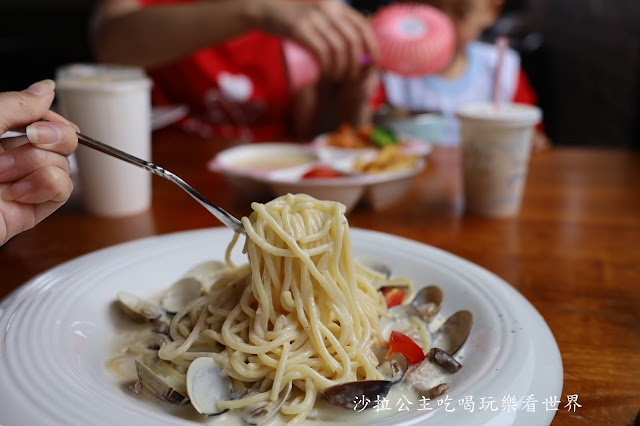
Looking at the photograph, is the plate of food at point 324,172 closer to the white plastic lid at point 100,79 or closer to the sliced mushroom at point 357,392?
the white plastic lid at point 100,79

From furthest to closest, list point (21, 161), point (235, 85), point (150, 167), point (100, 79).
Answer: point (235, 85) < point (100, 79) < point (150, 167) < point (21, 161)

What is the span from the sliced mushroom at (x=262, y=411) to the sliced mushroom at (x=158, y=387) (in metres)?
0.10

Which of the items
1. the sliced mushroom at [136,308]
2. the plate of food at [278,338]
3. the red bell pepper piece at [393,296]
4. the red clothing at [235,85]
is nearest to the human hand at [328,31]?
the red clothing at [235,85]

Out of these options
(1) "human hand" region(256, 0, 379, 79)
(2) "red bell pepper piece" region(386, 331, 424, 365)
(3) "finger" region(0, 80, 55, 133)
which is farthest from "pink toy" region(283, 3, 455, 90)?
(2) "red bell pepper piece" region(386, 331, 424, 365)

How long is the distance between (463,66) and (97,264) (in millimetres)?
4370

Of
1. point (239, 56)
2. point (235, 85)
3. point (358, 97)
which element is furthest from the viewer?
point (239, 56)

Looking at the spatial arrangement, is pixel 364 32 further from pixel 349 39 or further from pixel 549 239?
pixel 549 239

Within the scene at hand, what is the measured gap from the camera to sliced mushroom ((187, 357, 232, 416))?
2.90 ft

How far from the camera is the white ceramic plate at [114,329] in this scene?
2.58ft

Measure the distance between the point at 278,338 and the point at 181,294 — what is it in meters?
0.31

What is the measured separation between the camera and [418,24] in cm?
311

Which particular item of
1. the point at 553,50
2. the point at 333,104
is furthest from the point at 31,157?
the point at 553,50

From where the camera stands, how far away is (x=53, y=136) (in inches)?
38.7

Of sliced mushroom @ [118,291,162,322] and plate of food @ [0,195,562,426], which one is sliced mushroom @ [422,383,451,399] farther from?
sliced mushroom @ [118,291,162,322]
